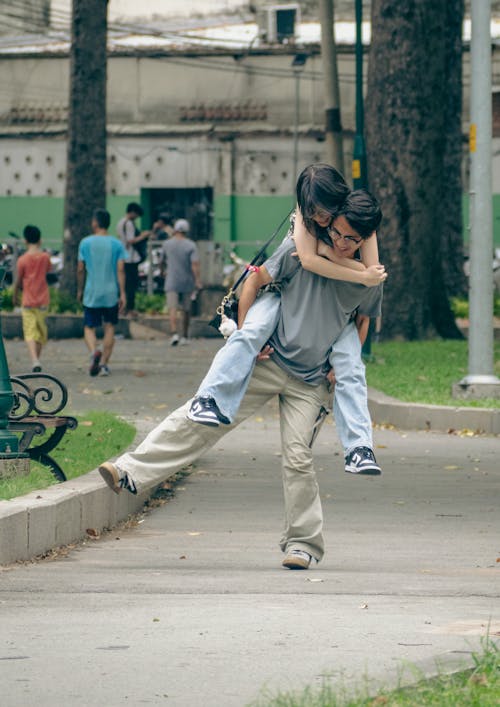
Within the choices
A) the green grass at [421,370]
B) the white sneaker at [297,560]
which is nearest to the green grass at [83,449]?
the white sneaker at [297,560]

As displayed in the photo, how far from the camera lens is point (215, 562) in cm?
786

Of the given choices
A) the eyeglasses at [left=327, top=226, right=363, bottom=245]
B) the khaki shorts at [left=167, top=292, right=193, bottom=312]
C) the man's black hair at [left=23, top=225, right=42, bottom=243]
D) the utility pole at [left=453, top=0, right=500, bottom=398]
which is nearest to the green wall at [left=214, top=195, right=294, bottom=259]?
the khaki shorts at [left=167, top=292, right=193, bottom=312]

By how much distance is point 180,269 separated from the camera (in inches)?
954

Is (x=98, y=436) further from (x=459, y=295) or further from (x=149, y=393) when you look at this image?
(x=459, y=295)

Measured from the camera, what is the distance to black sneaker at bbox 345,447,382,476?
23.7 ft

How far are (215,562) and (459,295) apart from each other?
793 inches

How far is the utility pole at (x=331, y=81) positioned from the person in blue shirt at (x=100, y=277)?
4767mm

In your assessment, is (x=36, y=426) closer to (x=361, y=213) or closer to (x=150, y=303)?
(x=361, y=213)

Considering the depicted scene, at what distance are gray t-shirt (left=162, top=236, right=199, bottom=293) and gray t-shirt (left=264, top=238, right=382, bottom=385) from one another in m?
16.8

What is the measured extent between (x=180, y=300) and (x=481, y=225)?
9.93 m

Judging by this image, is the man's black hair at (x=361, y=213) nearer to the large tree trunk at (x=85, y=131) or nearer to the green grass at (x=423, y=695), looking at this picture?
the green grass at (x=423, y=695)

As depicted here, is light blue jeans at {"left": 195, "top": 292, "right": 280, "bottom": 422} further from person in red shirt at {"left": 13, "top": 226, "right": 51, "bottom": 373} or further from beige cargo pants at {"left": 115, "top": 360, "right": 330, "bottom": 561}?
person in red shirt at {"left": 13, "top": 226, "right": 51, "bottom": 373}

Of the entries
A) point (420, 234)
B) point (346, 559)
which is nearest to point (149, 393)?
point (420, 234)

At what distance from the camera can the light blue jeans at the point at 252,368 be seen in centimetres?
729
